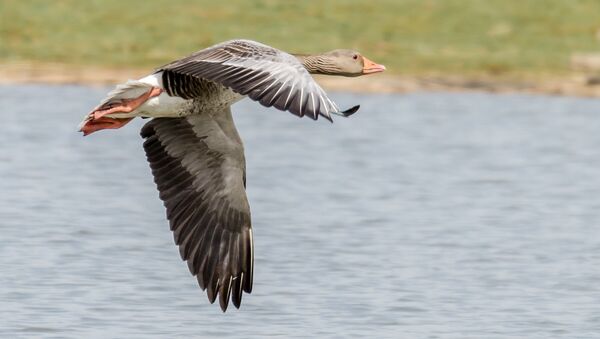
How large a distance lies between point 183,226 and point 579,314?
3475mm

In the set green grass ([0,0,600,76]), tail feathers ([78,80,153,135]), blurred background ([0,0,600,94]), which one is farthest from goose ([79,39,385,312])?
green grass ([0,0,600,76])

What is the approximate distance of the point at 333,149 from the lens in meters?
23.4

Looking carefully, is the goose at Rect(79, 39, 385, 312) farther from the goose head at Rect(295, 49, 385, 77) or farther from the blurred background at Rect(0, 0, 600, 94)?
the blurred background at Rect(0, 0, 600, 94)

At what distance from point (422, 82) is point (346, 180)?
10443 mm

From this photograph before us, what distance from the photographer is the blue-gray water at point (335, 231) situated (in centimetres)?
1152

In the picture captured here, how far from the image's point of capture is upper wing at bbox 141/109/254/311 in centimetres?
1057

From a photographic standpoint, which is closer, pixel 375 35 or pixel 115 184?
pixel 115 184

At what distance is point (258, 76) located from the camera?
8773 millimetres

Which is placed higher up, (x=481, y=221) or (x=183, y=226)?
(x=183, y=226)

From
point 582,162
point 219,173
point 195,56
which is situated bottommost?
point 582,162

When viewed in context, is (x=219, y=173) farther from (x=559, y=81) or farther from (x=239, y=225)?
(x=559, y=81)

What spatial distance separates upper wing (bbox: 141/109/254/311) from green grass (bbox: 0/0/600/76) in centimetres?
1853

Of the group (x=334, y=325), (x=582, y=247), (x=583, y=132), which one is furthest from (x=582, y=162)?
(x=334, y=325)

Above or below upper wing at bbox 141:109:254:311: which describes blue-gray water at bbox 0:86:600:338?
below
